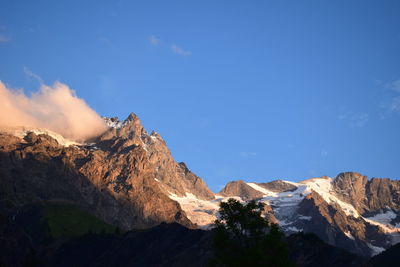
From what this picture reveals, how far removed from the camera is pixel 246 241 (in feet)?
209

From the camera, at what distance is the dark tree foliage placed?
59.4 meters

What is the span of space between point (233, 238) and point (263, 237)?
12.9ft

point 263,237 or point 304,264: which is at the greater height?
point 304,264

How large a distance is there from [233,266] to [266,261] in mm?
4005

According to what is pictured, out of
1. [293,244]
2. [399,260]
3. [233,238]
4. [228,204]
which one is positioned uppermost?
[293,244]

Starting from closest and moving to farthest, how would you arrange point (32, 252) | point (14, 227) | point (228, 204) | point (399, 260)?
point (228, 204), point (399, 260), point (32, 252), point (14, 227)


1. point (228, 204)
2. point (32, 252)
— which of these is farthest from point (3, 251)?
point (228, 204)

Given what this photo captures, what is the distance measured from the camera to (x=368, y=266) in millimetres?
149875

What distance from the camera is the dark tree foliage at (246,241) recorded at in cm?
5938

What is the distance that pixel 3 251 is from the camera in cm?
15512

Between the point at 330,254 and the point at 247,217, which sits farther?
the point at 330,254

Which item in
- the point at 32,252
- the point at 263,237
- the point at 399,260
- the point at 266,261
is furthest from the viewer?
the point at 32,252

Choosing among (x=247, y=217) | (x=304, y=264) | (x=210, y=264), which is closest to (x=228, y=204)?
(x=247, y=217)

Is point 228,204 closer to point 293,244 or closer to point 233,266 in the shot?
point 233,266
